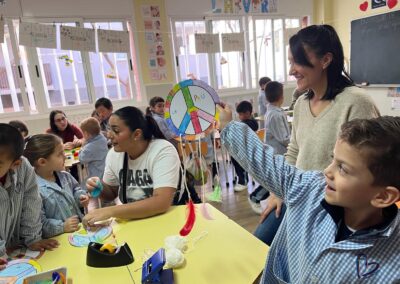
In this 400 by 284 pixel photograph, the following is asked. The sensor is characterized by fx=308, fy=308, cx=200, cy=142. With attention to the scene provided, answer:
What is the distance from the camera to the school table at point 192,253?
1.05 meters

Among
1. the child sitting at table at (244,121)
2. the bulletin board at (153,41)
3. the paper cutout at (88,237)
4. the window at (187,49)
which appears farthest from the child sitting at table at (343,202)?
the window at (187,49)

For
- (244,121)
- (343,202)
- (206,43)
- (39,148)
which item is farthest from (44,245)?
(206,43)

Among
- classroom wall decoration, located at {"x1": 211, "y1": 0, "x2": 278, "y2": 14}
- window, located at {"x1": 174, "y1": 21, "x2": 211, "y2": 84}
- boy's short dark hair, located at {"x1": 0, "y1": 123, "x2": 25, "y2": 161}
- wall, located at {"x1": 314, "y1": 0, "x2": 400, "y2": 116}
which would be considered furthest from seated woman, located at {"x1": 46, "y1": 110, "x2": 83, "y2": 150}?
wall, located at {"x1": 314, "y1": 0, "x2": 400, "y2": 116}

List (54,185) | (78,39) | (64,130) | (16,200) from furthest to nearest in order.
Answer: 1. (78,39)
2. (64,130)
3. (54,185)
4. (16,200)

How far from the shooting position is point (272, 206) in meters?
1.39

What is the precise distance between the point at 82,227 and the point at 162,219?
38 cm

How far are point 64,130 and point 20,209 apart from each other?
273 centimetres

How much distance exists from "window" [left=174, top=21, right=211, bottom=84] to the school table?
14.8ft

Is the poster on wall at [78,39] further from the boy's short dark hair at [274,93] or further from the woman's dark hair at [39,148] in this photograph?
the woman's dark hair at [39,148]

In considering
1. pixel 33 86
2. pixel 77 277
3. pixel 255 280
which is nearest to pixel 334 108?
pixel 255 280

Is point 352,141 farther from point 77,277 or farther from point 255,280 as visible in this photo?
point 77,277

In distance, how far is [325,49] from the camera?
4.14 feet

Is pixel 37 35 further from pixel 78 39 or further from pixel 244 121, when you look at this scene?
pixel 244 121

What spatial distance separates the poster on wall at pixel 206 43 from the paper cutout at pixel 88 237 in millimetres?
4207
